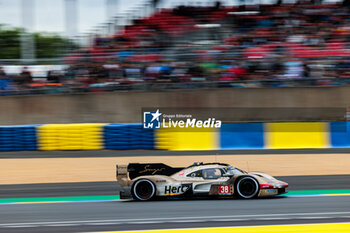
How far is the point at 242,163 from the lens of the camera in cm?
1460

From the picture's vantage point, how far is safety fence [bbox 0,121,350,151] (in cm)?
1658

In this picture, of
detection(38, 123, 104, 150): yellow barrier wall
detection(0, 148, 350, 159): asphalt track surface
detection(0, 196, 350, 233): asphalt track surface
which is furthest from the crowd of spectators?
detection(0, 196, 350, 233): asphalt track surface

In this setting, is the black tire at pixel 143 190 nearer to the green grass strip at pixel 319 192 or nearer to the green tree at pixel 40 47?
the green grass strip at pixel 319 192

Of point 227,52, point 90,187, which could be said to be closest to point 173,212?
point 90,187

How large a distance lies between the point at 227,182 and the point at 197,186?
0.54 metres

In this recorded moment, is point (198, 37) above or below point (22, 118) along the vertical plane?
above

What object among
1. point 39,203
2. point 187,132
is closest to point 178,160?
point 187,132

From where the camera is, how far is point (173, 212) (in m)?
8.20

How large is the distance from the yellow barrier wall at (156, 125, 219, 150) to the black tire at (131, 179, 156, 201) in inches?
301

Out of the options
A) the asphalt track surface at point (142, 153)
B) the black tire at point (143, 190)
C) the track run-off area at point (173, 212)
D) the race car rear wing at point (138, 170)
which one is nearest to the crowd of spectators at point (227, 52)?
the asphalt track surface at point (142, 153)

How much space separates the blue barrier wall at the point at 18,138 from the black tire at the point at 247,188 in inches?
392

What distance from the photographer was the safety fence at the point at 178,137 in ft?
54.4

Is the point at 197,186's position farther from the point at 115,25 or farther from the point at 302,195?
the point at 115,25

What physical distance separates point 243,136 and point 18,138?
761 centimetres
